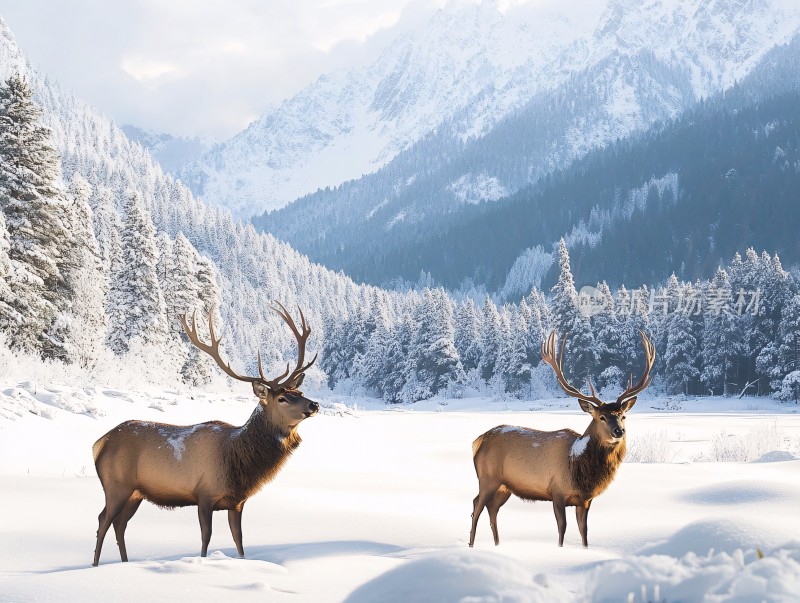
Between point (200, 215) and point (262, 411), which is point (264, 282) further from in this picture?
point (262, 411)

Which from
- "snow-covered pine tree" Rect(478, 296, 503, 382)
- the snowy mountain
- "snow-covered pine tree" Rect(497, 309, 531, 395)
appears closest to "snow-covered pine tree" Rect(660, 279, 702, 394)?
"snow-covered pine tree" Rect(497, 309, 531, 395)

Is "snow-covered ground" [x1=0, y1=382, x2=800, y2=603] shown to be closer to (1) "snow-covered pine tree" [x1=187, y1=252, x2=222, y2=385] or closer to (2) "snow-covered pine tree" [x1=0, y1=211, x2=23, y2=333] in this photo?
(2) "snow-covered pine tree" [x1=0, y1=211, x2=23, y2=333]

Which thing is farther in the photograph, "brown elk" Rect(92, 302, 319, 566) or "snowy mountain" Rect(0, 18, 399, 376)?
"snowy mountain" Rect(0, 18, 399, 376)

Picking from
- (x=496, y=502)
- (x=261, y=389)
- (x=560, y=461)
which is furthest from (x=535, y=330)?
(x=261, y=389)

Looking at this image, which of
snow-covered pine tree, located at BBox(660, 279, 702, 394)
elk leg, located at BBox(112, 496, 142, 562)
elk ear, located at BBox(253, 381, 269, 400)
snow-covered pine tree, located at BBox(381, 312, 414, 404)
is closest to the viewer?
elk leg, located at BBox(112, 496, 142, 562)

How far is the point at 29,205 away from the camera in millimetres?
24969

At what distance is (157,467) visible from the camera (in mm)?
6270

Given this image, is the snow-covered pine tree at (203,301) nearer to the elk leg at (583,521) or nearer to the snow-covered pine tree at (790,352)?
the elk leg at (583,521)

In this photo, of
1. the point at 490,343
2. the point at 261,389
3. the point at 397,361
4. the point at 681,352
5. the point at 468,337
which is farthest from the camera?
the point at 468,337

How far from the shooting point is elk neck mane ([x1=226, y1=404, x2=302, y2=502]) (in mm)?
6211

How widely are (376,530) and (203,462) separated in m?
2.40

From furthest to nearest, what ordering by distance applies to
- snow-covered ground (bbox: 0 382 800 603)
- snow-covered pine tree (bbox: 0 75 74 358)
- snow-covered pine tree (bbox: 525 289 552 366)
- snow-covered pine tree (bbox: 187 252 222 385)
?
snow-covered pine tree (bbox: 525 289 552 366) < snow-covered pine tree (bbox: 187 252 222 385) < snow-covered pine tree (bbox: 0 75 74 358) < snow-covered ground (bbox: 0 382 800 603)

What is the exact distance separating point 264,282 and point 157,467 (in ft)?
558

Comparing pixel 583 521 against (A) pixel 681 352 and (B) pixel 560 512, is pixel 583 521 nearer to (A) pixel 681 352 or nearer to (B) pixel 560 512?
(B) pixel 560 512
